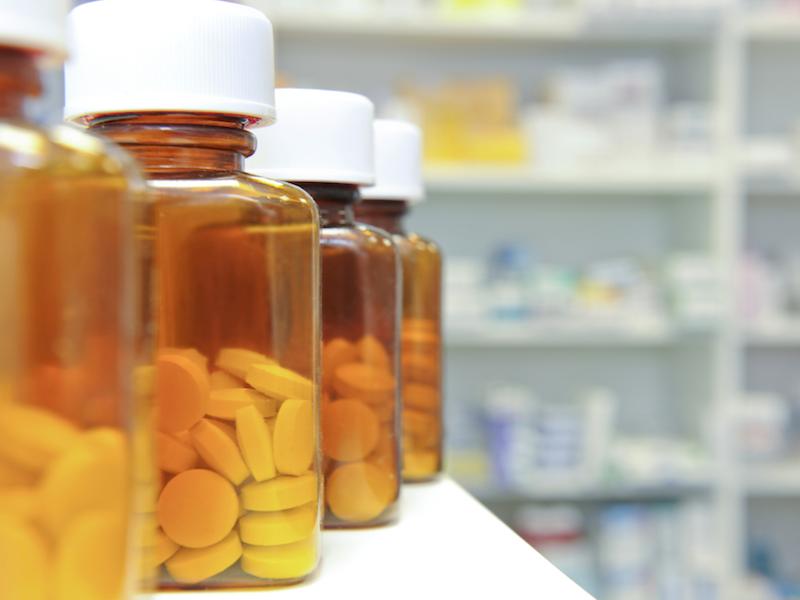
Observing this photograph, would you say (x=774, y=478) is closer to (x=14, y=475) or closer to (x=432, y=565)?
(x=432, y=565)

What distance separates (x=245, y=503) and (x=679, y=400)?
206cm

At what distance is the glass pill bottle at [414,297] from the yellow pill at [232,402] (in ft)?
0.69

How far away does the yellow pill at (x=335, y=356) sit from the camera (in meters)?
0.46

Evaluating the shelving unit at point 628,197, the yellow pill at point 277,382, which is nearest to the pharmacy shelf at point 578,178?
the shelving unit at point 628,197

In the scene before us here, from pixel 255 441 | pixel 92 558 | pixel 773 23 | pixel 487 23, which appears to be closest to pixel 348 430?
pixel 255 441

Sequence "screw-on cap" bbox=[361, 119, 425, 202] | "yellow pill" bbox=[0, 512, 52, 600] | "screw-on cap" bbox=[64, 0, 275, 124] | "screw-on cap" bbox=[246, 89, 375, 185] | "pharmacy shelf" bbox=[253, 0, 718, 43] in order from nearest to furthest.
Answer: "yellow pill" bbox=[0, 512, 52, 600] < "screw-on cap" bbox=[64, 0, 275, 124] < "screw-on cap" bbox=[246, 89, 375, 185] < "screw-on cap" bbox=[361, 119, 425, 202] < "pharmacy shelf" bbox=[253, 0, 718, 43]

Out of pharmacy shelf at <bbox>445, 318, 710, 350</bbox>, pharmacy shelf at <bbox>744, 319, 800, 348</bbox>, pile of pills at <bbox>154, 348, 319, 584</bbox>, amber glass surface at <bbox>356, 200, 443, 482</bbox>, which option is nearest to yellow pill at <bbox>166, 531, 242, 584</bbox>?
pile of pills at <bbox>154, 348, 319, 584</bbox>

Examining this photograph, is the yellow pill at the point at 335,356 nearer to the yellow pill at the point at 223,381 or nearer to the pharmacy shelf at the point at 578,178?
the yellow pill at the point at 223,381

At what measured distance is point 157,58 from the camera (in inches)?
13.6

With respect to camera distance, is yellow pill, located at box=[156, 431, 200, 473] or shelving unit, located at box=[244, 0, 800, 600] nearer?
yellow pill, located at box=[156, 431, 200, 473]

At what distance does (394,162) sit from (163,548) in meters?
0.27

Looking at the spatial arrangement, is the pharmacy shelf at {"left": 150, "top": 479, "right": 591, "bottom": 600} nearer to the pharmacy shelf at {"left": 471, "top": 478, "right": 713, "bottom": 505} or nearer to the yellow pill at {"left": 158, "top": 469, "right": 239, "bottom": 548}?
the yellow pill at {"left": 158, "top": 469, "right": 239, "bottom": 548}

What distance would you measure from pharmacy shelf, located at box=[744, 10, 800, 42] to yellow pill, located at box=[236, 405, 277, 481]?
1.98 metres

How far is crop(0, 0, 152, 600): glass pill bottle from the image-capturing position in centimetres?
25
